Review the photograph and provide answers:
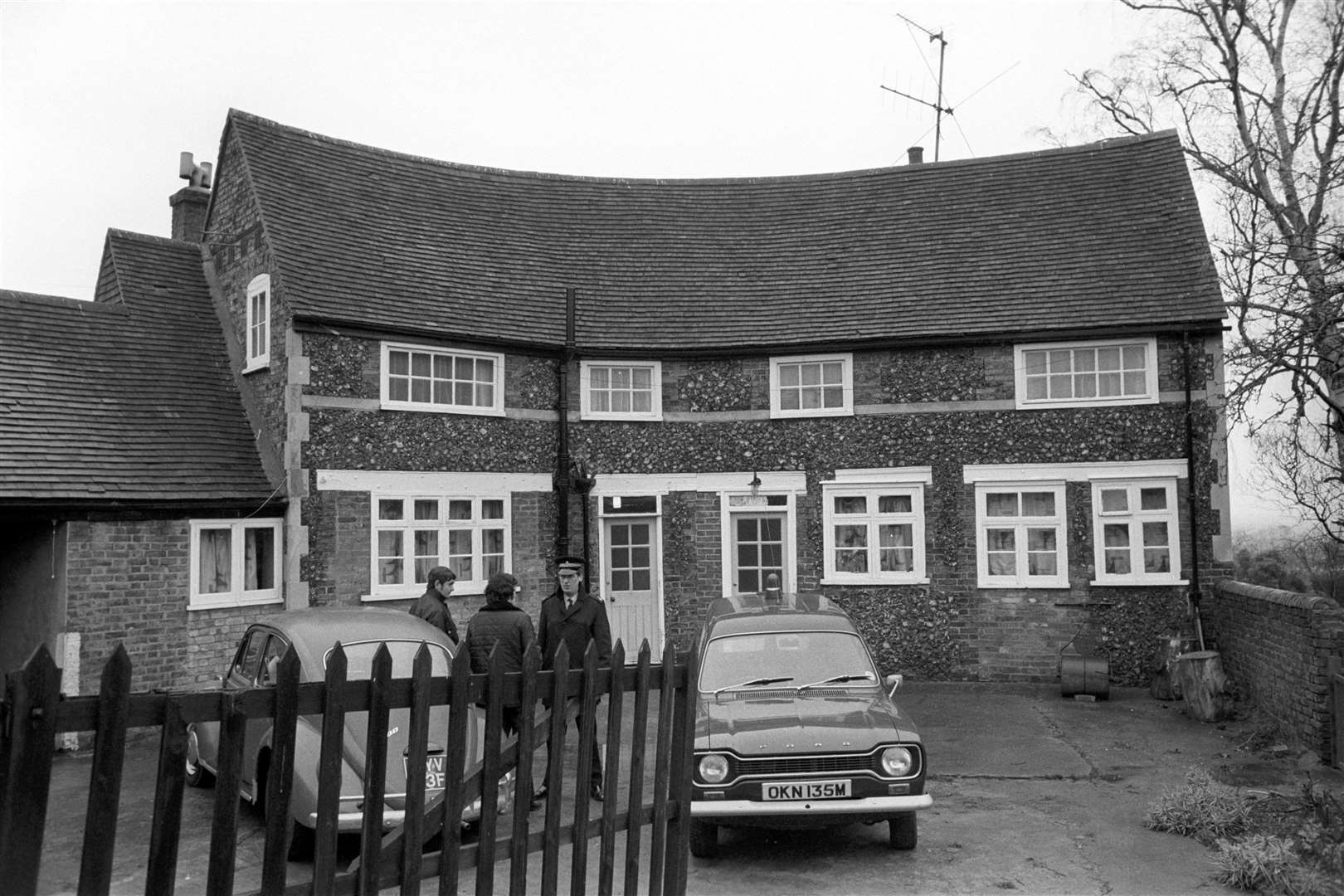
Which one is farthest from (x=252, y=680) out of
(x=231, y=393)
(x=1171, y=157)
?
(x=1171, y=157)

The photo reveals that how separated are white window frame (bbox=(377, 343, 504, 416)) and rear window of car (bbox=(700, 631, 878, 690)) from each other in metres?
7.94

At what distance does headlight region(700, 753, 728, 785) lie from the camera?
21.6 ft

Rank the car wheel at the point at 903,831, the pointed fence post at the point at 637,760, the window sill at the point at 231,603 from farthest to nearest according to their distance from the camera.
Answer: the window sill at the point at 231,603, the car wheel at the point at 903,831, the pointed fence post at the point at 637,760

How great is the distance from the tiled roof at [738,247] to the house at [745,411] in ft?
0.21

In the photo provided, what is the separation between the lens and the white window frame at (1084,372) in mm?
14914

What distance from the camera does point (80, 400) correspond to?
12.9 meters

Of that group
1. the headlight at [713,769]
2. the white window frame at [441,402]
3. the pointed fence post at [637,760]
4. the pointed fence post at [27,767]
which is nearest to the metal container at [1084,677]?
the headlight at [713,769]

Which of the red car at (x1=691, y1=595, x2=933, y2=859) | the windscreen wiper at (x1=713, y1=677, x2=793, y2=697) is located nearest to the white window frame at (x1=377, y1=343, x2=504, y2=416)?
the red car at (x1=691, y1=595, x2=933, y2=859)

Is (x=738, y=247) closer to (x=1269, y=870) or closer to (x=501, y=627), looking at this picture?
(x=501, y=627)

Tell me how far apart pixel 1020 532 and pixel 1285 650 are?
4.76 metres

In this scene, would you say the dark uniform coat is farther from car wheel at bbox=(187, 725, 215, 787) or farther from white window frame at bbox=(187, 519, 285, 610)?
white window frame at bbox=(187, 519, 285, 610)

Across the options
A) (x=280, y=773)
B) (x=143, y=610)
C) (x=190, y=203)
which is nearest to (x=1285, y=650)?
(x=280, y=773)

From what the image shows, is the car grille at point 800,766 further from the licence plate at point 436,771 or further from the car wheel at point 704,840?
the licence plate at point 436,771

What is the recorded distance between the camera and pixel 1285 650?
10.6 metres
